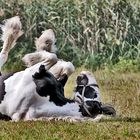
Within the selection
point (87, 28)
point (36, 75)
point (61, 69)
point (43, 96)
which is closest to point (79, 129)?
point (43, 96)

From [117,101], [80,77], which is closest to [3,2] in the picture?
[117,101]

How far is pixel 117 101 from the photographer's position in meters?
11.6

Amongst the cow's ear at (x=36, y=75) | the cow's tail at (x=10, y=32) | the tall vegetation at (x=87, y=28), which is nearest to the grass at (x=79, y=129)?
the cow's ear at (x=36, y=75)

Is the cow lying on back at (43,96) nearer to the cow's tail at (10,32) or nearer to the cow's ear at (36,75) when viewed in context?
the cow's ear at (36,75)

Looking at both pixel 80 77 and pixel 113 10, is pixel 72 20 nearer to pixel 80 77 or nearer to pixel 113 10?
pixel 113 10

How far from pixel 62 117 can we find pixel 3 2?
11327mm

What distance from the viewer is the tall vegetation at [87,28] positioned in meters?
18.3

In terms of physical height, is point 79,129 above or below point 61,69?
below

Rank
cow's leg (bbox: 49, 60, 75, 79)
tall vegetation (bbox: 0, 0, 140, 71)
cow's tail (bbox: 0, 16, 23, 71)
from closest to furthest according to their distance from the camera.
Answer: cow's leg (bbox: 49, 60, 75, 79)
cow's tail (bbox: 0, 16, 23, 71)
tall vegetation (bbox: 0, 0, 140, 71)

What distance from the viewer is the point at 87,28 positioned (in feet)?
61.1

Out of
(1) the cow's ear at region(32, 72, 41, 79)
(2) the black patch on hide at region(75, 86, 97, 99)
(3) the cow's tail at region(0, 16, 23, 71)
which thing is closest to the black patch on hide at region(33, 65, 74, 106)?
(1) the cow's ear at region(32, 72, 41, 79)

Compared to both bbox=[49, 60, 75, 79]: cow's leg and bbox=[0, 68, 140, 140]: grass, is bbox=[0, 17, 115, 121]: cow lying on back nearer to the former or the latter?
bbox=[49, 60, 75, 79]: cow's leg

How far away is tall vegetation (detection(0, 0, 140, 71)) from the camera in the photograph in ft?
60.2

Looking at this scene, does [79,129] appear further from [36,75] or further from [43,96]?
[36,75]
